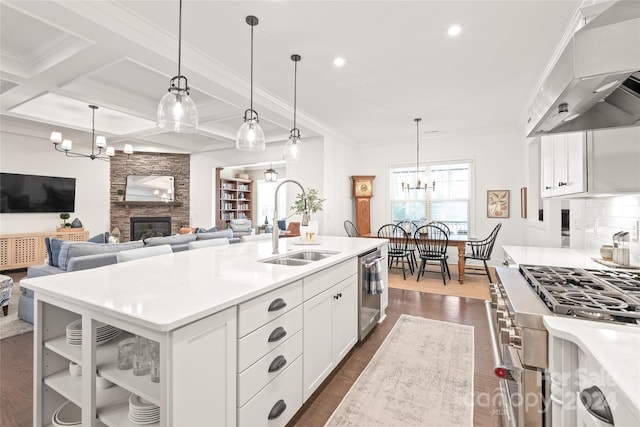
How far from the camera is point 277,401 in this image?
1428 mm

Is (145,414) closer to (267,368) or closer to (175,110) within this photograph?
(267,368)

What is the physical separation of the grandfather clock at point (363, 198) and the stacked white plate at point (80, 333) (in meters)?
5.64

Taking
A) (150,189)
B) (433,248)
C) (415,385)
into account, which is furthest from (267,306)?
(150,189)

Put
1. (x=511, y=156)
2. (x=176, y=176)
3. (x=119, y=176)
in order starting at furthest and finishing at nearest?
(x=176, y=176) < (x=119, y=176) < (x=511, y=156)

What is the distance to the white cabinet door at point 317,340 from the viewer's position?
1.70 meters

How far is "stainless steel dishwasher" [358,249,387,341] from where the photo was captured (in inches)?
99.5

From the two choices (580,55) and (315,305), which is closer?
(580,55)

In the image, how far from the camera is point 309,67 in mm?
3291

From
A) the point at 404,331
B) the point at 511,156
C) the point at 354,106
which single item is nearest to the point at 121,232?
the point at 354,106

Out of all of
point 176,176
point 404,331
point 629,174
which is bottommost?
point 404,331

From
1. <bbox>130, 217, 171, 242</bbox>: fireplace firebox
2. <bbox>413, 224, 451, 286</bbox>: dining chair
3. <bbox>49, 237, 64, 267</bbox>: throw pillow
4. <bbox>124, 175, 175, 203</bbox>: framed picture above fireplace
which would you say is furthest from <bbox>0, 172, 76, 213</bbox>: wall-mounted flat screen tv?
<bbox>413, 224, 451, 286</bbox>: dining chair

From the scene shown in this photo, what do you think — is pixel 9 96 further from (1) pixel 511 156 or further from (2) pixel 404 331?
(1) pixel 511 156

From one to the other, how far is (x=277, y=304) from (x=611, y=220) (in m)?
2.58

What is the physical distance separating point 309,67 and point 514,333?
3.19 m
